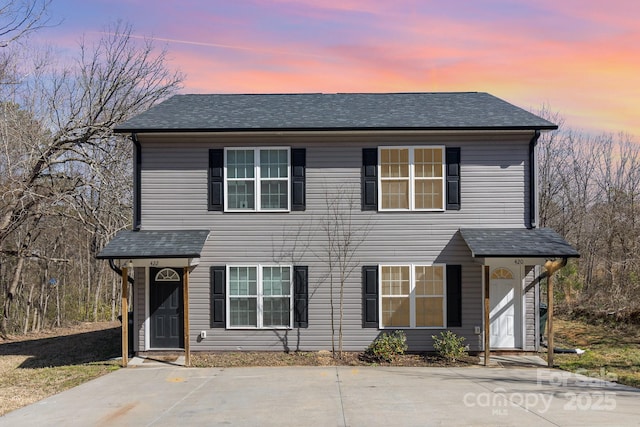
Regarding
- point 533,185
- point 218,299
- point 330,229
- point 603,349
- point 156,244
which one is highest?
point 533,185

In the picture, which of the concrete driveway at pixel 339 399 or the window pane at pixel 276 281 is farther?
the window pane at pixel 276 281

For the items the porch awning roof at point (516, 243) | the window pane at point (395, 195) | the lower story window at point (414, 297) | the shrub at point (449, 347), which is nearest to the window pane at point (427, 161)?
the window pane at point (395, 195)

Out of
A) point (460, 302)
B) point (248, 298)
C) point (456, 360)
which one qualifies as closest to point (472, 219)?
point (460, 302)

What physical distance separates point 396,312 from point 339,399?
4.74 meters

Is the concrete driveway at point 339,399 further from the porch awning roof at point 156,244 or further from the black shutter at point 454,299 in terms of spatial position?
the porch awning roof at point 156,244

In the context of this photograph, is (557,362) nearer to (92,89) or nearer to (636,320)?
(636,320)

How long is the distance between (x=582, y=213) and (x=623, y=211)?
16.7 feet

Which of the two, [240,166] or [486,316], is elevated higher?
[240,166]

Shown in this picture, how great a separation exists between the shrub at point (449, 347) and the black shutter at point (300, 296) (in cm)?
307

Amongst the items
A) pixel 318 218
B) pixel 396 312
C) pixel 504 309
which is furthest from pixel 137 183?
pixel 504 309

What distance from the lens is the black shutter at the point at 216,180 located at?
14562 millimetres

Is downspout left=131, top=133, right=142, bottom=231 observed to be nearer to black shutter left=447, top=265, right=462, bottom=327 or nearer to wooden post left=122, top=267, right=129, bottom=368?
wooden post left=122, top=267, right=129, bottom=368

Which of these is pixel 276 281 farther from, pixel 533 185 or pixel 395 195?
pixel 533 185

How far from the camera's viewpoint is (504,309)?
14.5 metres
